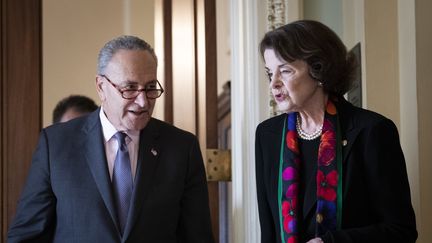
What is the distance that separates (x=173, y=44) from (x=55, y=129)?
0.91 metres

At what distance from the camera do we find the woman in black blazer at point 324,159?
2.51 meters

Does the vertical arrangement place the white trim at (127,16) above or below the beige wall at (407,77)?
above

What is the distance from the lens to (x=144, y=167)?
2.83 m

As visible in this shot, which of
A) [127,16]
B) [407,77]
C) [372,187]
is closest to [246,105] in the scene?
[407,77]

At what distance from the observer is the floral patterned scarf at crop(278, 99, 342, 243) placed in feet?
8.32

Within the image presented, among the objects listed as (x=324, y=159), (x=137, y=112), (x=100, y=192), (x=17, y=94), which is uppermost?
(x=17, y=94)

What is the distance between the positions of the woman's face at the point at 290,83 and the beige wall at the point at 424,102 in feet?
1.44

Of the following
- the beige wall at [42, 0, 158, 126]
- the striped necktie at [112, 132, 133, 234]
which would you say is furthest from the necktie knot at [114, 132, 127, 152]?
the beige wall at [42, 0, 158, 126]

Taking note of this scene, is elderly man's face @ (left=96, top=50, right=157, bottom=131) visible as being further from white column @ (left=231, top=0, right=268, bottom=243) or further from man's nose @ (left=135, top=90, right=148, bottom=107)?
white column @ (left=231, top=0, right=268, bottom=243)

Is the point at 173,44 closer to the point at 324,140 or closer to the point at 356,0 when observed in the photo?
the point at 356,0

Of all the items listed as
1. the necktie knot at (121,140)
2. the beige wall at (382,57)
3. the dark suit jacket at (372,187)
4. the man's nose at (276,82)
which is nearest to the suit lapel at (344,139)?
the dark suit jacket at (372,187)

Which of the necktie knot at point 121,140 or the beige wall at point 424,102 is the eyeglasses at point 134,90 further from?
the beige wall at point 424,102

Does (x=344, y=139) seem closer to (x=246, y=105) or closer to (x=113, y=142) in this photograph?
(x=113, y=142)

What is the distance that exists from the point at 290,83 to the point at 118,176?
69 cm
